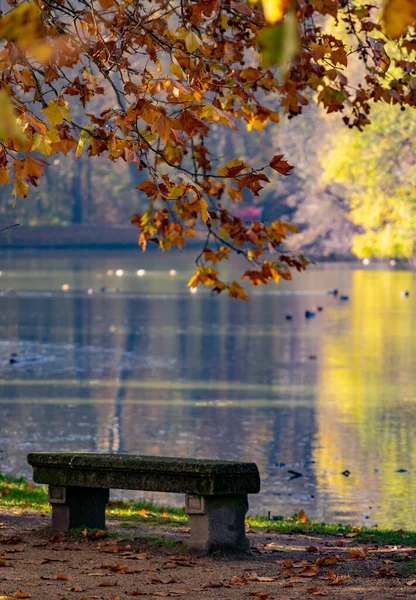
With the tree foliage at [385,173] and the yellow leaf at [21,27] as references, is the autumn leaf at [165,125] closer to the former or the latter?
the yellow leaf at [21,27]

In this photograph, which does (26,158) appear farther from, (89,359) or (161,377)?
(89,359)

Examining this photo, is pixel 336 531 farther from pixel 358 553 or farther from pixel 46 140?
pixel 46 140

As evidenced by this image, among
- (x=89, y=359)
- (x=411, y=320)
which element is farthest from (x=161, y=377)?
(x=411, y=320)

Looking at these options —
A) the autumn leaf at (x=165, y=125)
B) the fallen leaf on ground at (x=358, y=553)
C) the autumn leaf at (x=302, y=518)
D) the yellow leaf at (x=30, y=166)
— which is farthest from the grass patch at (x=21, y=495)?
the autumn leaf at (x=165, y=125)

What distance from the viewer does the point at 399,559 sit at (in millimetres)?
7824

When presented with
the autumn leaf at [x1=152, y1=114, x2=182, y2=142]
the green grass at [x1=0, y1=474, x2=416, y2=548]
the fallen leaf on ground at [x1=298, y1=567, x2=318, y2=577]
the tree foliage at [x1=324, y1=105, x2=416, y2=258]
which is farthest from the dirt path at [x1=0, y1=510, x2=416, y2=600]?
the tree foliage at [x1=324, y1=105, x2=416, y2=258]

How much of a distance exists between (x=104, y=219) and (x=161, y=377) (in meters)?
89.5

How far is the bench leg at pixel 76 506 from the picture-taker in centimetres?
839

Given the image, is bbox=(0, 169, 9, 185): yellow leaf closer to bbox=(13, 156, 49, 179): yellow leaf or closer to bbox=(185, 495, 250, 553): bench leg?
bbox=(13, 156, 49, 179): yellow leaf

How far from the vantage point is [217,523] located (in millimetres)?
7797

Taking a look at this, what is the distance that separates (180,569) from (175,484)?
2.16 ft

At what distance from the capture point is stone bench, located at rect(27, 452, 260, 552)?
7746 mm

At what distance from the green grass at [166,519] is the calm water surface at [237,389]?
1532 mm

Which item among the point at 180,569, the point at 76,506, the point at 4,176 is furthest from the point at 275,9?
the point at 76,506
